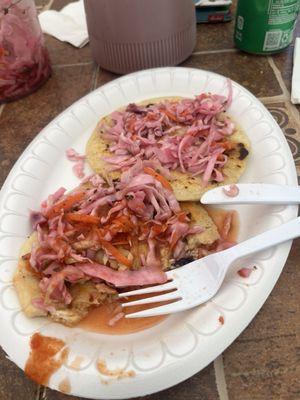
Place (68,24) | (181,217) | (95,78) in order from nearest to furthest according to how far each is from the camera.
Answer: (181,217)
(95,78)
(68,24)

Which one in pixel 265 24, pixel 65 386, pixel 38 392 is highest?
pixel 265 24

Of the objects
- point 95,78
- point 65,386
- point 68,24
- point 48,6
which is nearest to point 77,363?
point 65,386

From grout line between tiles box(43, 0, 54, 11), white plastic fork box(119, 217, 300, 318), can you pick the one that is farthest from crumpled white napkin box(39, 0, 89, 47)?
white plastic fork box(119, 217, 300, 318)

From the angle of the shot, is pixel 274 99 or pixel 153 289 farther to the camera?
pixel 274 99

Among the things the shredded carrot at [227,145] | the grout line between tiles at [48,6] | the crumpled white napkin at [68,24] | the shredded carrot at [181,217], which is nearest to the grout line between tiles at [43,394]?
the shredded carrot at [181,217]

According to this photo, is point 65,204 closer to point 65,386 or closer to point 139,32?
point 65,386

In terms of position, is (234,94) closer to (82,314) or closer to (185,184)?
(185,184)
